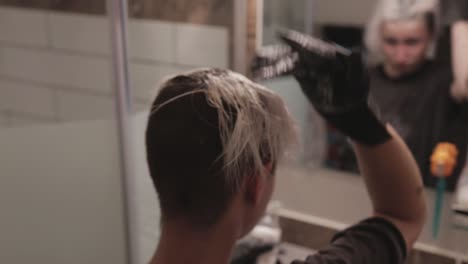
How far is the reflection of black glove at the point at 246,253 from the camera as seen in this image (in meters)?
1.39

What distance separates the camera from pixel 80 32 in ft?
5.79

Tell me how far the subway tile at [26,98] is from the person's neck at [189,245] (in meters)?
1.16

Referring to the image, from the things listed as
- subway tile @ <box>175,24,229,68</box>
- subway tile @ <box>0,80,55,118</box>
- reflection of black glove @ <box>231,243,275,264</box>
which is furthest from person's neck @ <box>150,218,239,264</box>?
subway tile @ <box>0,80,55,118</box>

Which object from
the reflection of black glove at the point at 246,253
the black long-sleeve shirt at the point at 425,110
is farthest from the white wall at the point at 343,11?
the reflection of black glove at the point at 246,253

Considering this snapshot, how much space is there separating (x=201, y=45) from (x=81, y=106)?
43 cm

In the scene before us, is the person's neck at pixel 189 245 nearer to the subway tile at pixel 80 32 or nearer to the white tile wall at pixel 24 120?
the white tile wall at pixel 24 120

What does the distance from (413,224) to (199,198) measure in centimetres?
42

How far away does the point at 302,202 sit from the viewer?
1672mm

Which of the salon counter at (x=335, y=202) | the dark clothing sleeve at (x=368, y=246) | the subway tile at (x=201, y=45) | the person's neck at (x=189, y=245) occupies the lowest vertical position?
the salon counter at (x=335, y=202)

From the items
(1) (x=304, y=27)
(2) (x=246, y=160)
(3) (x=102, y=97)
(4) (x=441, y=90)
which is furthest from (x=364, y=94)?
(3) (x=102, y=97)

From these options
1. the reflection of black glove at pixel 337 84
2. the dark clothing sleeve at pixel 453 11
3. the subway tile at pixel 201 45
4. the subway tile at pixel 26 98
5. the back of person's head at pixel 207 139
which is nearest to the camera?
the back of person's head at pixel 207 139

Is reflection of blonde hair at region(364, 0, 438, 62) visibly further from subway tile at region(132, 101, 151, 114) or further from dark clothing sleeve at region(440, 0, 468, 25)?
subway tile at region(132, 101, 151, 114)

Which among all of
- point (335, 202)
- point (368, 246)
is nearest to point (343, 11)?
point (335, 202)

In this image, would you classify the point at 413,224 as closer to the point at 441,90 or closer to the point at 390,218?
the point at 390,218
